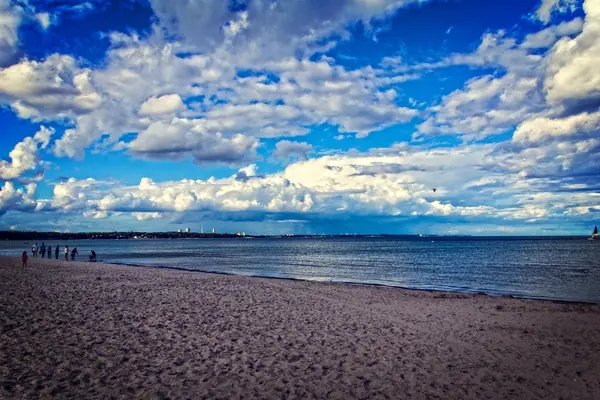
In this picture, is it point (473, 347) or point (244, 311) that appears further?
point (244, 311)

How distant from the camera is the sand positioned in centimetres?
955

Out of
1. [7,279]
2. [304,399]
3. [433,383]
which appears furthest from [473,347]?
[7,279]

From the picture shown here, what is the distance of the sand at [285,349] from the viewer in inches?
376

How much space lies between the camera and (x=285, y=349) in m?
12.5

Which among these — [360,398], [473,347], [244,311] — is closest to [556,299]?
[473,347]

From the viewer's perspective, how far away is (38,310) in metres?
16.7

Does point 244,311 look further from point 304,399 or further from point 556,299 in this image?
point 556,299

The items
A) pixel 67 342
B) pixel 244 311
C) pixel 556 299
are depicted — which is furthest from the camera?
pixel 556 299

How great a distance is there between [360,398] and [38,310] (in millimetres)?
14500

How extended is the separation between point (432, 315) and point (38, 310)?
691 inches

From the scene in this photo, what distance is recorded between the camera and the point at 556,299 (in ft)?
87.4

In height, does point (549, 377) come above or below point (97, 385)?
below

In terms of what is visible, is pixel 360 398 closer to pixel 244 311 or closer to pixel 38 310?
pixel 244 311

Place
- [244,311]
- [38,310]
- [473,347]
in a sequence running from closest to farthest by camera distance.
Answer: [473,347] → [38,310] → [244,311]
